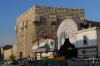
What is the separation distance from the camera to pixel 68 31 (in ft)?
104

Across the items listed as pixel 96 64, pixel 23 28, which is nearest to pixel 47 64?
pixel 96 64

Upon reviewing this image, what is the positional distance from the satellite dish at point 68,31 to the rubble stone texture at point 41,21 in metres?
11.3

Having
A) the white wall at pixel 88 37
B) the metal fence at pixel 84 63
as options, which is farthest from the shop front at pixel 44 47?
the metal fence at pixel 84 63

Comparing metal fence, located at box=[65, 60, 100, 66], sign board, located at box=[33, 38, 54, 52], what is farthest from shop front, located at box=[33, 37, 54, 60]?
metal fence, located at box=[65, 60, 100, 66]

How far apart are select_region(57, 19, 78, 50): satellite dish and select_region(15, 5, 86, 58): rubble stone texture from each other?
11.3 m

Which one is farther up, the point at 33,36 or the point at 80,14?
the point at 80,14

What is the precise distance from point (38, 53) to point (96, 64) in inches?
1031

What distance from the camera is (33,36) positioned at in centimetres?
4497

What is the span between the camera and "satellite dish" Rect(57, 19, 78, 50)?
100 ft

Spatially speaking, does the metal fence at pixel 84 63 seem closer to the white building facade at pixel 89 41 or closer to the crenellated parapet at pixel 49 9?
the white building facade at pixel 89 41

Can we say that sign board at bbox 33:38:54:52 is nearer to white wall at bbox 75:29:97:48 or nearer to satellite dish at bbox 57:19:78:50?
satellite dish at bbox 57:19:78:50

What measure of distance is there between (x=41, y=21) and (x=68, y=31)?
14.5 m

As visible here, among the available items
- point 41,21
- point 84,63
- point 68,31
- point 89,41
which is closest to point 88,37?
point 89,41

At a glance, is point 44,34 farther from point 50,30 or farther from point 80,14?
point 80,14
